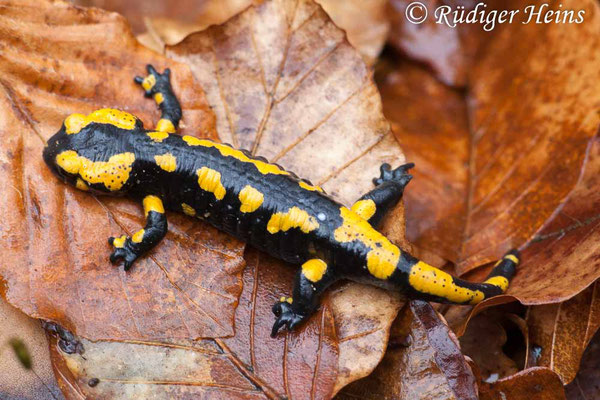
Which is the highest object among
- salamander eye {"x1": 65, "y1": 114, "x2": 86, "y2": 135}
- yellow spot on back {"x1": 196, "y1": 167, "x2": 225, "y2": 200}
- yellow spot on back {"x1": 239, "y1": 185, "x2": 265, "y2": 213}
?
yellow spot on back {"x1": 239, "y1": 185, "x2": 265, "y2": 213}

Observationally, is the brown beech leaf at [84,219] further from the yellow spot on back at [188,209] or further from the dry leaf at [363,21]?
the dry leaf at [363,21]

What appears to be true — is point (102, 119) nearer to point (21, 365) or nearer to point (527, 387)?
point (21, 365)

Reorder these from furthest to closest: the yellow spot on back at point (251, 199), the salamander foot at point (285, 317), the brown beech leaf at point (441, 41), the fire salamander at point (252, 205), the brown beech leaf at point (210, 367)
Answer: the brown beech leaf at point (441, 41) < the yellow spot on back at point (251, 199) < the fire salamander at point (252, 205) < the salamander foot at point (285, 317) < the brown beech leaf at point (210, 367)

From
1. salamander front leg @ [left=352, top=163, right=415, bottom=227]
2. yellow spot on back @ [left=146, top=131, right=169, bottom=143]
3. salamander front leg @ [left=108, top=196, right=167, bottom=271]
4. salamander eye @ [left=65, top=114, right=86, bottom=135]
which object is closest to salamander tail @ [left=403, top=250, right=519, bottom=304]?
salamander front leg @ [left=352, top=163, right=415, bottom=227]

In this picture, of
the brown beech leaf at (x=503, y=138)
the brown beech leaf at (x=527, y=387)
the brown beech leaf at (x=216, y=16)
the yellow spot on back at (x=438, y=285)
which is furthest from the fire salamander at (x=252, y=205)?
the brown beech leaf at (x=216, y=16)

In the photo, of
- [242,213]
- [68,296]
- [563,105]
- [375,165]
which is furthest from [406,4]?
[68,296]

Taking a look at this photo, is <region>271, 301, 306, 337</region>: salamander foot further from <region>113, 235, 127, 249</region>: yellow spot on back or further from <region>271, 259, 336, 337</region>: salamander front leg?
<region>113, 235, 127, 249</region>: yellow spot on back
